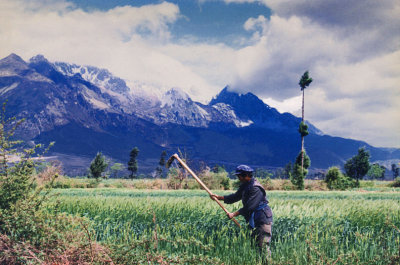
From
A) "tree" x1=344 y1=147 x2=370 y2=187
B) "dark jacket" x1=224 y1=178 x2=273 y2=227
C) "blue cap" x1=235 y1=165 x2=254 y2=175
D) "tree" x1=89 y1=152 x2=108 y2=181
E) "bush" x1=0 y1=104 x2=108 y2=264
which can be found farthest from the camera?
"tree" x1=344 y1=147 x2=370 y2=187

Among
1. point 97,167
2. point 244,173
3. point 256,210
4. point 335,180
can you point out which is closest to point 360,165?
point 335,180

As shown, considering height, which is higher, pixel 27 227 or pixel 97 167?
pixel 27 227

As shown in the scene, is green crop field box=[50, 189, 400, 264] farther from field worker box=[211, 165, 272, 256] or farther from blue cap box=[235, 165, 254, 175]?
blue cap box=[235, 165, 254, 175]

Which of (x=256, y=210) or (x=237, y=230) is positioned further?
(x=237, y=230)

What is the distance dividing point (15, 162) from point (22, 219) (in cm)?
156

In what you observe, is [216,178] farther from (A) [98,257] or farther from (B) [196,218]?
(A) [98,257]

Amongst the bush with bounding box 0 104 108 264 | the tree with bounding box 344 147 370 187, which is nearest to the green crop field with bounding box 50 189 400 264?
the bush with bounding box 0 104 108 264

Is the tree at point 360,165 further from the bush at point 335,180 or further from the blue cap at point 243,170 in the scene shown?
the blue cap at point 243,170

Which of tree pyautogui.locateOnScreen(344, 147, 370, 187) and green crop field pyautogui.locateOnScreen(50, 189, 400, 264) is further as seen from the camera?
tree pyautogui.locateOnScreen(344, 147, 370, 187)

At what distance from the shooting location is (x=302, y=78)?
200 ft

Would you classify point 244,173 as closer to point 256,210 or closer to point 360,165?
point 256,210

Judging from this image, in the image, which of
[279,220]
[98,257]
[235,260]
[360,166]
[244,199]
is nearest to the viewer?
[98,257]

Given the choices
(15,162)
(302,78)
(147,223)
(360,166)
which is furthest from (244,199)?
(360,166)

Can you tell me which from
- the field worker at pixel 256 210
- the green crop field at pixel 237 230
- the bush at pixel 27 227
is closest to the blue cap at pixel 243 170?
the field worker at pixel 256 210
